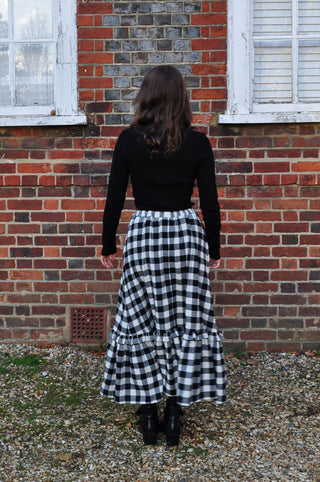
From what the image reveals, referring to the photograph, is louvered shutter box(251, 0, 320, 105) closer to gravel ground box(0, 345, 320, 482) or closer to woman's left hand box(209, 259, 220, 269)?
woman's left hand box(209, 259, 220, 269)

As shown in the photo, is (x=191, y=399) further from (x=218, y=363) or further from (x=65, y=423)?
(x=65, y=423)

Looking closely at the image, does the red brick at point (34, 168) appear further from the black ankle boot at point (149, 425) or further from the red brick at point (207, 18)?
the black ankle boot at point (149, 425)

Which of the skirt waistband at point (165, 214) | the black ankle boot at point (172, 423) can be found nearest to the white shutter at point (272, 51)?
the skirt waistband at point (165, 214)

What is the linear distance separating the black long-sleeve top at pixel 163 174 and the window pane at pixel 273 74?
1614mm

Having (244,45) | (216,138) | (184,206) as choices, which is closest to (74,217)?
(216,138)

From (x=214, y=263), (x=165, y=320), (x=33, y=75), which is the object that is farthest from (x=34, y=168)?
(x=165, y=320)

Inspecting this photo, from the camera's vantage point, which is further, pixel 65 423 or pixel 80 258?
pixel 80 258

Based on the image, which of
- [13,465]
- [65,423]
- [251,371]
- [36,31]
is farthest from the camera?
[36,31]

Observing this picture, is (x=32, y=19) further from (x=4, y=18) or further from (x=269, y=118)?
(x=269, y=118)

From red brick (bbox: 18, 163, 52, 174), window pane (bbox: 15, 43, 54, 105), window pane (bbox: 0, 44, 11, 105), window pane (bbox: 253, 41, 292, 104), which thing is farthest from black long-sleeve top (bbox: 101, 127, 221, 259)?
window pane (bbox: 0, 44, 11, 105)

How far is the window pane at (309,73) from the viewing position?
4238mm

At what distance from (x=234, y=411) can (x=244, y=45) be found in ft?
8.84

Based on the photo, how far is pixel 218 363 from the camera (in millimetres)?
3012

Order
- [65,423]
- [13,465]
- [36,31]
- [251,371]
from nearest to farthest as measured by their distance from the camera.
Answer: [13,465], [65,423], [251,371], [36,31]
